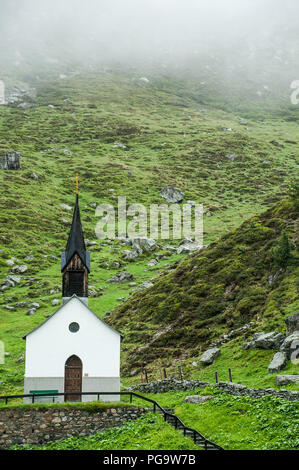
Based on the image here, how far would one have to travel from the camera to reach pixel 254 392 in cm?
2155

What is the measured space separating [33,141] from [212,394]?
154 m

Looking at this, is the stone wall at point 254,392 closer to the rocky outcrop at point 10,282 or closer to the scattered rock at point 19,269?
the rocky outcrop at point 10,282

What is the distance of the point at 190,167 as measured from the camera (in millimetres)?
158000

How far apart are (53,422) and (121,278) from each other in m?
49.6

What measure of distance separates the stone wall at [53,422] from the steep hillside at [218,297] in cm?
1429

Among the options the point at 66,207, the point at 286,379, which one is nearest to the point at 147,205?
the point at 66,207

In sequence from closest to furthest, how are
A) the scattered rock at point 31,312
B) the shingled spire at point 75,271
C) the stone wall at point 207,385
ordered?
the stone wall at point 207,385 < the shingled spire at point 75,271 < the scattered rock at point 31,312

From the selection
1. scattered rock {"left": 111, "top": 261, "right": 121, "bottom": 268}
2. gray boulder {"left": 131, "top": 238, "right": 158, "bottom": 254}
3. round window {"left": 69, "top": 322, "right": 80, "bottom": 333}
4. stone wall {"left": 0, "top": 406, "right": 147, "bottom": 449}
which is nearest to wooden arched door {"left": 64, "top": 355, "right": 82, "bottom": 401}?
round window {"left": 69, "top": 322, "right": 80, "bottom": 333}

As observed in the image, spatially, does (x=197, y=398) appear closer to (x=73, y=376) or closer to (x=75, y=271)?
(x=73, y=376)

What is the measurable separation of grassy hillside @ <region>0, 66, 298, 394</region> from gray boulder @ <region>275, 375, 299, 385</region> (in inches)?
367

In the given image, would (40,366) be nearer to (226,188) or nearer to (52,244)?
(52,244)

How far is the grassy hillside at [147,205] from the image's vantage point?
40719 millimetres

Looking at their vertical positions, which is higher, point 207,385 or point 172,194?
point 172,194

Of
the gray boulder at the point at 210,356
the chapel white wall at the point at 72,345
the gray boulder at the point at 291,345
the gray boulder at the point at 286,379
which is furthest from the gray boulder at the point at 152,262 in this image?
the gray boulder at the point at 286,379
